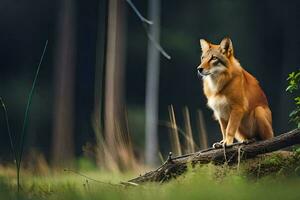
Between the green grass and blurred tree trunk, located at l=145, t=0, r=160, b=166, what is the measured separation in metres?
18.6

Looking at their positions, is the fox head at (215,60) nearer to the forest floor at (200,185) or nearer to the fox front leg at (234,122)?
the fox front leg at (234,122)

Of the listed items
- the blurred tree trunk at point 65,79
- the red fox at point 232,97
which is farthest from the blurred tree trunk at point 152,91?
the red fox at point 232,97

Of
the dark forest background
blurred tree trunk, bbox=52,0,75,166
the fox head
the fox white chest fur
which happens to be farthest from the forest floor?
the dark forest background

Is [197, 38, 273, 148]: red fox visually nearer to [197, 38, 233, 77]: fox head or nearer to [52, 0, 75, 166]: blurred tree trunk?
[197, 38, 233, 77]: fox head

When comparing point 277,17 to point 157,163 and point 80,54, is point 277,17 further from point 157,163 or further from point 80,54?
point 157,163

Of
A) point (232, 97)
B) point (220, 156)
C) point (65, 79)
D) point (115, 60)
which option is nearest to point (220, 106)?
point (232, 97)

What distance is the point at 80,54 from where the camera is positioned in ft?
102

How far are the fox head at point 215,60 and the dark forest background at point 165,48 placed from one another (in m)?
20.3

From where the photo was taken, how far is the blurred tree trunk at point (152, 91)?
27.7 metres

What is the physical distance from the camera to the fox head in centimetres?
901

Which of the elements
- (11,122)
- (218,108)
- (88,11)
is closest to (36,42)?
(88,11)

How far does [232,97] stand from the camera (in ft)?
29.3

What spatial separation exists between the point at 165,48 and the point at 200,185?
2553cm

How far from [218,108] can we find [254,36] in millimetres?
24353
